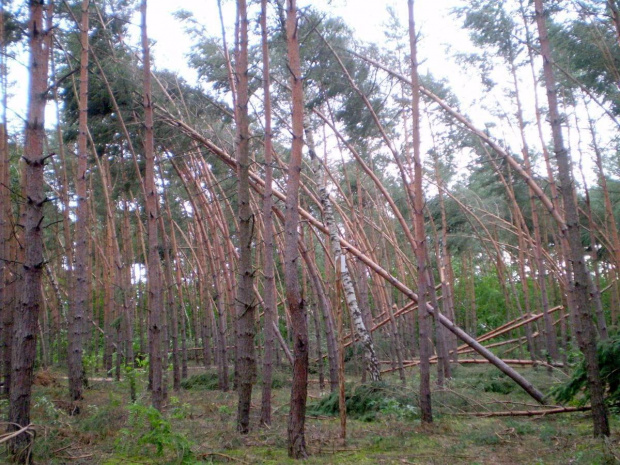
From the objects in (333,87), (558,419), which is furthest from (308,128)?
(558,419)

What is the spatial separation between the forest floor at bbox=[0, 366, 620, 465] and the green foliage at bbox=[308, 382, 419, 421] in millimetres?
21

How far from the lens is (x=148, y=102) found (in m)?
6.63

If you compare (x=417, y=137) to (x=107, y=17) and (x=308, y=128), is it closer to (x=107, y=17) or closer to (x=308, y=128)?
(x=308, y=128)

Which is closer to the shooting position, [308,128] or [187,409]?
[187,409]

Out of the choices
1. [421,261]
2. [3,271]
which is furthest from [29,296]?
[421,261]

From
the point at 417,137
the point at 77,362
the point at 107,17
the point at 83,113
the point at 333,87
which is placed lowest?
the point at 77,362

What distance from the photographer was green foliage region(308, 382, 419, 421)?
7848 millimetres

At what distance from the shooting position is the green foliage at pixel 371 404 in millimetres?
7848

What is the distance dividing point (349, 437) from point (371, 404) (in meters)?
1.67

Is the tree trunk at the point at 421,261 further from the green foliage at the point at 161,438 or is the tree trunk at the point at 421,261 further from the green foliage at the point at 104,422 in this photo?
the green foliage at the point at 104,422

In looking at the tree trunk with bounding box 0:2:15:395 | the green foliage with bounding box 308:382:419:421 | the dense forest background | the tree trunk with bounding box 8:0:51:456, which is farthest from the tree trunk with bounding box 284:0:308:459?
the tree trunk with bounding box 0:2:15:395

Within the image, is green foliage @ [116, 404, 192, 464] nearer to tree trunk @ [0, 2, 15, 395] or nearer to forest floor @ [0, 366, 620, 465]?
forest floor @ [0, 366, 620, 465]

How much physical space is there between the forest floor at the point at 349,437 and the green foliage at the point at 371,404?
21 millimetres

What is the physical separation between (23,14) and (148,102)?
2.41m
